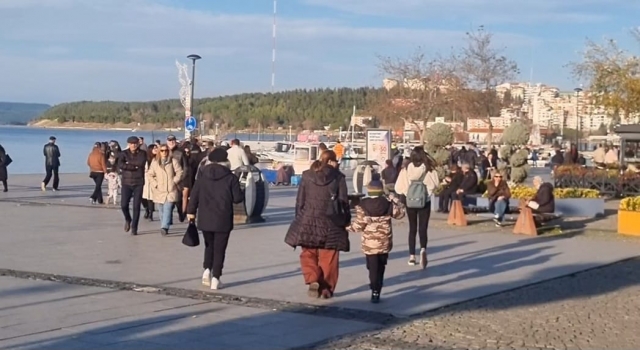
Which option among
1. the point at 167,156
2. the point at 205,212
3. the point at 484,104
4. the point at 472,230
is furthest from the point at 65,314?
the point at 484,104

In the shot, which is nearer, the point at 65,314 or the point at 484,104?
the point at 65,314

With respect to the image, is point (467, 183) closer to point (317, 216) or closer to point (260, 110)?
point (317, 216)

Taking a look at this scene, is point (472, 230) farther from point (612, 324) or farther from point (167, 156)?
point (612, 324)

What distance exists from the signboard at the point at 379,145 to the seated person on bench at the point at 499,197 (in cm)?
666

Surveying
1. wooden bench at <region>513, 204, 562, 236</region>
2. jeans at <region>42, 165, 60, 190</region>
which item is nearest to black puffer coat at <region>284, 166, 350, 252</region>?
wooden bench at <region>513, 204, 562, 236</region>

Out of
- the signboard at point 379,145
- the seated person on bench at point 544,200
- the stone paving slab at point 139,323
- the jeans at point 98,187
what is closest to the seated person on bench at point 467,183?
the seated person on bench at point 544,200

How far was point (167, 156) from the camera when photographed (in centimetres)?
1692

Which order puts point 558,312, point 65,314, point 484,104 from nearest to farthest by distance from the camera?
point 65,314 → point 558,312 → point 484,104

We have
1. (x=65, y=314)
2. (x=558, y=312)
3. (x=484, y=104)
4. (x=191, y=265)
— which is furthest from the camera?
(x=484, y=104)

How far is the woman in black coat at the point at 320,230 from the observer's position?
35.7 feet

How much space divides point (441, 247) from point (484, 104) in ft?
101

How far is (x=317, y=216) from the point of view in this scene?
1092 centimetres

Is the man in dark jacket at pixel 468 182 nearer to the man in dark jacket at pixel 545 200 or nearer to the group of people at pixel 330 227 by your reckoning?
the man in dark jacket at pixel 545 200

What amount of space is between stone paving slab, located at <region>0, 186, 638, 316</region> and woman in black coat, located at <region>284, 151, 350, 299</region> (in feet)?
0.90
